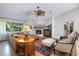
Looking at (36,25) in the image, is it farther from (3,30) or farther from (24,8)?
(3,30)

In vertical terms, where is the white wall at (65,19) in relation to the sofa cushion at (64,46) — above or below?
above

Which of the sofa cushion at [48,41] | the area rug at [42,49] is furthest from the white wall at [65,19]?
the area rug at [42,49]

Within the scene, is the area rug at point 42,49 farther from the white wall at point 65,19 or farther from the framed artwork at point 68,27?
the framed artwork at point 68,27

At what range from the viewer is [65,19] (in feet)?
6.80

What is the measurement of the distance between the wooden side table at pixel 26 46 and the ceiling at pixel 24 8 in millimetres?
464

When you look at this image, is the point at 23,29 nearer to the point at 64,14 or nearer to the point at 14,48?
the point at 14,48

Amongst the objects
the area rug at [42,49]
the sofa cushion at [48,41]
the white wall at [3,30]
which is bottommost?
the area rug at [42,49]

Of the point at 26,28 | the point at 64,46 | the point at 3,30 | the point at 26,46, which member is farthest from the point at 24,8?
the point at 64,46

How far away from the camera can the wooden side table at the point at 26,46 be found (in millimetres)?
2045

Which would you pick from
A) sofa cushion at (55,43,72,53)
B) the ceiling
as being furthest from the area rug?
the ceiling

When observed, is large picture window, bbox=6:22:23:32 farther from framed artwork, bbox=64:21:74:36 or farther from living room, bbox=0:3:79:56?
framed artwork, bbox=64:21:74:36

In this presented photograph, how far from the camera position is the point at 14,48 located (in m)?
2.05

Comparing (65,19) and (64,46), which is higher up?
(65,19)

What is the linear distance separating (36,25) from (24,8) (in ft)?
1.39
